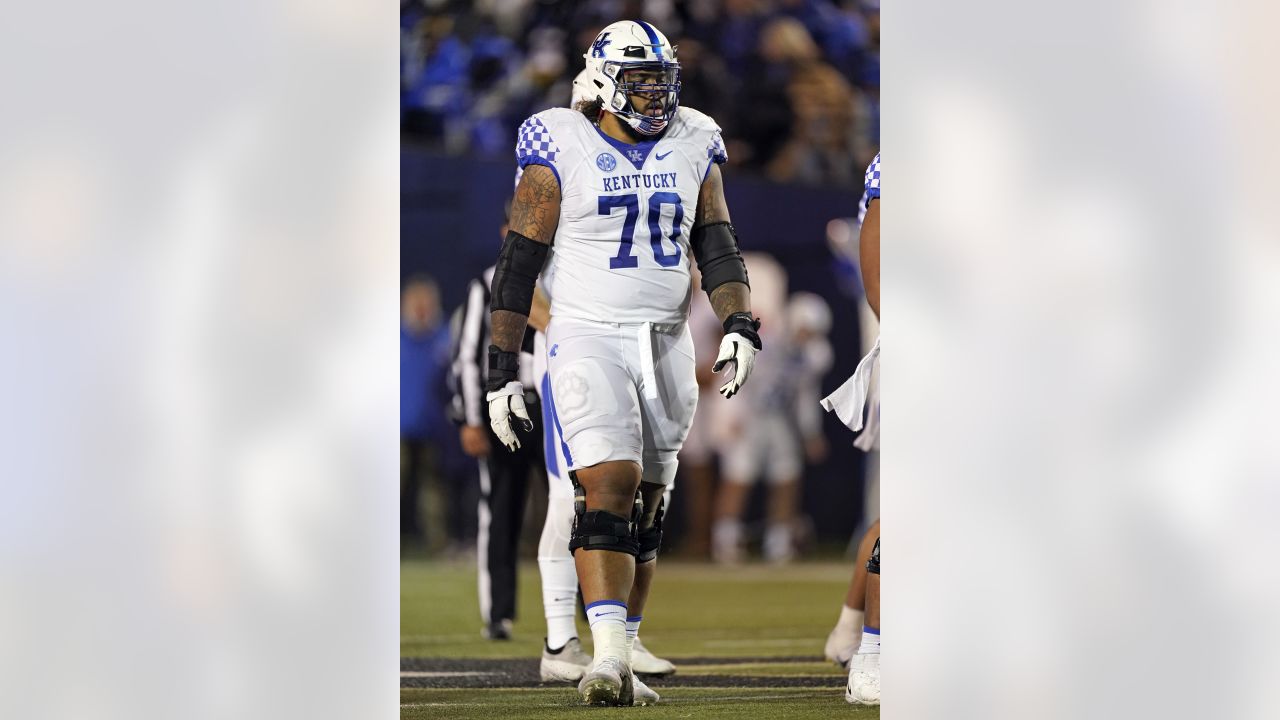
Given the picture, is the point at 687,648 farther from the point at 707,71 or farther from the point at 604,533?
the point at 707,71

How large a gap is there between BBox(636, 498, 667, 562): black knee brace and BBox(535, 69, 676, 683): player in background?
45 centimetres

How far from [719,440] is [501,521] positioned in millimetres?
4478

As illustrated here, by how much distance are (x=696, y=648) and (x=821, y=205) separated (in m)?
5.76

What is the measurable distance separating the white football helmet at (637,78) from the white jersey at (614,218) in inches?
3.0

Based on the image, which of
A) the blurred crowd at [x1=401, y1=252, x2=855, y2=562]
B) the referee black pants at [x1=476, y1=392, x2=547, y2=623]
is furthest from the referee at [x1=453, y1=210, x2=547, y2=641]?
the blurred crowd at [x1=401, y1=252, x2=855, y2=562]

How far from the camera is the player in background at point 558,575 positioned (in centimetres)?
489

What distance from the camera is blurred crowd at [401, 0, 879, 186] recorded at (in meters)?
11.6

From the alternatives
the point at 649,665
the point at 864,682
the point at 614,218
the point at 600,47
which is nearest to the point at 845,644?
the point at 649,665

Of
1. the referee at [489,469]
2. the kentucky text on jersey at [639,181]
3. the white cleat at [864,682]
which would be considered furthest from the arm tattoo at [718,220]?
the referee at [489,469]

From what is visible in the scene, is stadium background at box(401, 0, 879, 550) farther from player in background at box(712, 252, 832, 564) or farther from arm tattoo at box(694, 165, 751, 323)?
arm tattoo at box(694, 165, 751, 323)

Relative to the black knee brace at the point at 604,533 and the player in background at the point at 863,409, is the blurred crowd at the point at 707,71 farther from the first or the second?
the black knee brace at the point at 604,533
